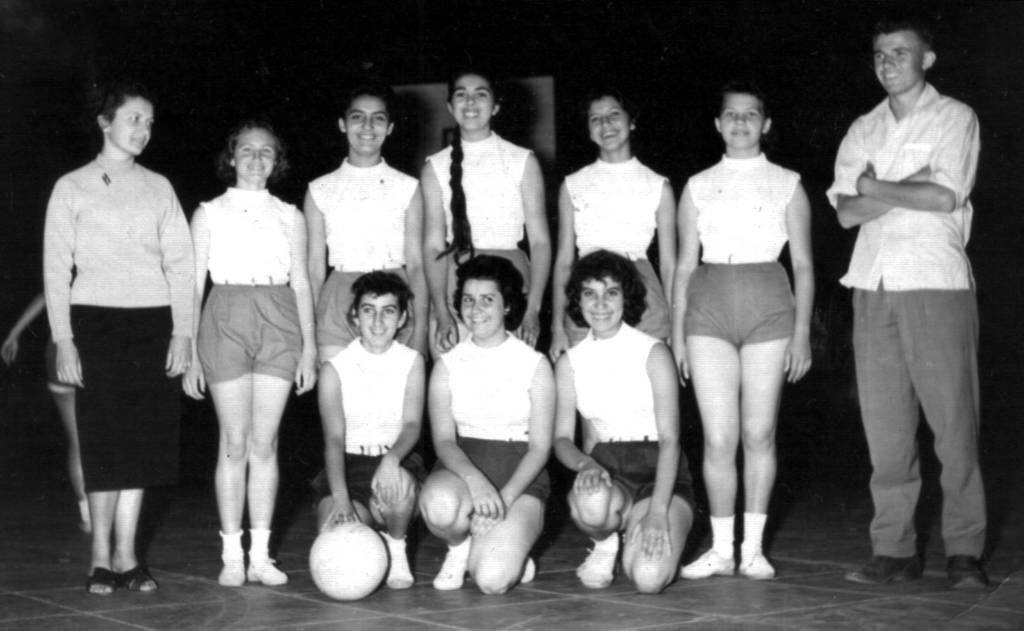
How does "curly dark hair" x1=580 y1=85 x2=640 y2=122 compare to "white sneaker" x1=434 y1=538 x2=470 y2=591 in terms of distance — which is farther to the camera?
"curly dark hair" x1=580 y1=85 x2=640 y2=122

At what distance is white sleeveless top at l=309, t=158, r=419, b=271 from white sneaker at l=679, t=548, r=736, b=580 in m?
1.40

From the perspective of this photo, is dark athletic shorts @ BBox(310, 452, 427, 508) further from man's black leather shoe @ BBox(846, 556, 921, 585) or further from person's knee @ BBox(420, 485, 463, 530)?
man's black leather shoe @ BBox(846, 556, 921, 585)

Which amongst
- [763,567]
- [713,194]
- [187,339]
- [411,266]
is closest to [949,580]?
[763,567]

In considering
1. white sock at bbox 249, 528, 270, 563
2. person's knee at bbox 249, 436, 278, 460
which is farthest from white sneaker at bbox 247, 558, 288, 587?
person's knee at bbox 249, 436, 278, 460

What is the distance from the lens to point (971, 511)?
12.6 ft

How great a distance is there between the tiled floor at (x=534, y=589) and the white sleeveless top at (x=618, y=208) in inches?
44.0

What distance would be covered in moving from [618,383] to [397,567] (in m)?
0.90

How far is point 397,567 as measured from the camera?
405 cm

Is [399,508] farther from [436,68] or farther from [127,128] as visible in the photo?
[436,68]

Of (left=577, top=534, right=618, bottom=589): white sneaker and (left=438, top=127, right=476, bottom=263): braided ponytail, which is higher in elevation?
(left=438, top=127, right=476, bottom=263): braided ponytail

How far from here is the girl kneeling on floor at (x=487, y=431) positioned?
3912 mm

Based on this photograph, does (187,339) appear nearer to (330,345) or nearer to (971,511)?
(330,345)

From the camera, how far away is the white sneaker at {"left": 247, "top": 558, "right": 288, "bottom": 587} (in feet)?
13.3

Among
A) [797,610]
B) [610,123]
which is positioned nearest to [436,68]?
[610,123]
